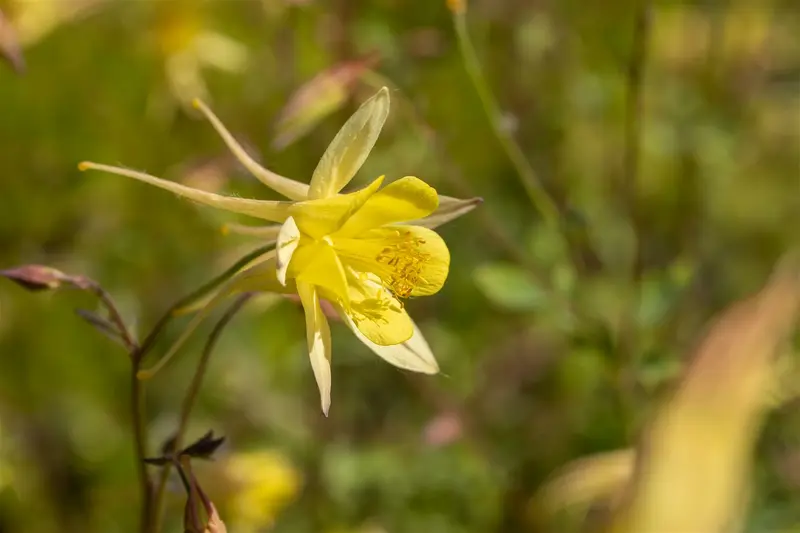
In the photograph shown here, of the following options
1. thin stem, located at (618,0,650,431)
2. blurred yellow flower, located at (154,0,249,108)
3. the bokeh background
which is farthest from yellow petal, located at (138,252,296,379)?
blurred yellow flower, located at (154,0,249,108)

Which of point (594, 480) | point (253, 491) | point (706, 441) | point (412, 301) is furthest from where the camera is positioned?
point (412, 301)

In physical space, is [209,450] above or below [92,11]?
below

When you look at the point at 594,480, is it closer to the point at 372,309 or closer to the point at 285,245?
the point at 372,309

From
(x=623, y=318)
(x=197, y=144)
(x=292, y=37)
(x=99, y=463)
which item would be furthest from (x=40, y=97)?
(x=623, y=318)

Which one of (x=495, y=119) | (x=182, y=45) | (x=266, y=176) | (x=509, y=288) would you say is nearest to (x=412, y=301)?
(x=509, y=288)

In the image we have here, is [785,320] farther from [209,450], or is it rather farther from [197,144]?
[197,144]

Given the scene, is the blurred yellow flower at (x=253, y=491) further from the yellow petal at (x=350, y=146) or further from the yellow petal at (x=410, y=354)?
the yellow petal at (x=350, y=146)

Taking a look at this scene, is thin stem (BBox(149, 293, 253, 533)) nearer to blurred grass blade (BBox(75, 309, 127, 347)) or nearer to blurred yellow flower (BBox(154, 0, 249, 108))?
blurred grass blade (BBox(75, 309, 127, 347))
